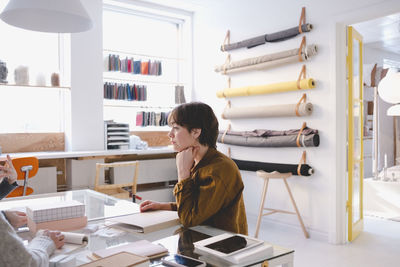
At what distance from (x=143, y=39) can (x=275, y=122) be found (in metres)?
2.42

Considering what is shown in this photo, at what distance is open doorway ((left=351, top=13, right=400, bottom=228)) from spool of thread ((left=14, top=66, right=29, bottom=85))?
15.1ft

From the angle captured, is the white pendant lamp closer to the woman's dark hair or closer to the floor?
the floor

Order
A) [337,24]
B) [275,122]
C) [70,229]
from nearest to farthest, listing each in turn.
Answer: [70,229] < [337,24] < [275,122]

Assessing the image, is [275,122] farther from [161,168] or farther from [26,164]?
[26,164]

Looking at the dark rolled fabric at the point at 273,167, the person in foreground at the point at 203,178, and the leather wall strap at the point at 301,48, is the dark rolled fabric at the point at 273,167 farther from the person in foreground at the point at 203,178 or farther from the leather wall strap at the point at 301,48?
the person in foreground at the point at 203,178

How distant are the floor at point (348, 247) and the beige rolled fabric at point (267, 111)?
1.33 metres

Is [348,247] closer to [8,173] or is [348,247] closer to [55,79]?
[8,173]

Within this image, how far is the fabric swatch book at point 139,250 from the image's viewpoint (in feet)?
3.84

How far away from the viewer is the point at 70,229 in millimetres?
1512

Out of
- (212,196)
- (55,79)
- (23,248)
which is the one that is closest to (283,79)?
(55,79)

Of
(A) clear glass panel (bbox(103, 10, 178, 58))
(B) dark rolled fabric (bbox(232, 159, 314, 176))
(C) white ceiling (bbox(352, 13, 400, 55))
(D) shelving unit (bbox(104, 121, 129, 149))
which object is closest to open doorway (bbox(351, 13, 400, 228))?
(C) white ceiling (bbox(352, 13, 400, 55))

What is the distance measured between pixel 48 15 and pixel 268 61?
276cm

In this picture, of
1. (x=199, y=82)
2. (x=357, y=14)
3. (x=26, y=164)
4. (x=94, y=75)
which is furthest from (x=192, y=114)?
(x=199, y=82)

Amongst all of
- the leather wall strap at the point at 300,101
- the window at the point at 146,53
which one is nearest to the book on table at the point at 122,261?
the leather wall strap at the point at 300,101
